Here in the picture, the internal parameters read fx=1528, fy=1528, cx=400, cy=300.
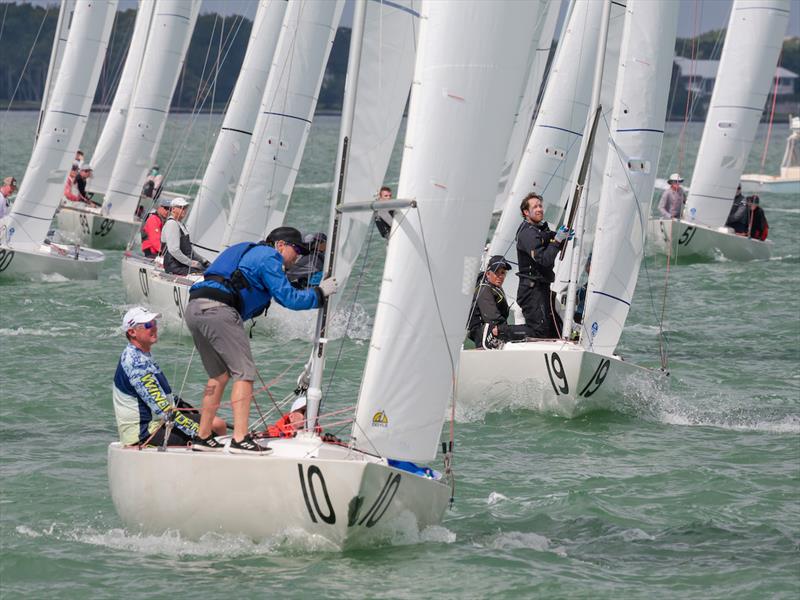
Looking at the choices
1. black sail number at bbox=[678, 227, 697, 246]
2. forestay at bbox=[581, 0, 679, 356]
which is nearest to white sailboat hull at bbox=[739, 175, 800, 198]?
black sail number at bbox=[678, 227, 697, 246]

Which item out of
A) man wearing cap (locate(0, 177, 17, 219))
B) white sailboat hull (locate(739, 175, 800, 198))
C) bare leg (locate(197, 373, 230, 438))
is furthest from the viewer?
white sailboat hull (locate(739, 175, 800, 198))

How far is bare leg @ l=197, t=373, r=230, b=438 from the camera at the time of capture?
8328 millimetres

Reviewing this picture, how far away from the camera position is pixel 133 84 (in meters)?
31.5

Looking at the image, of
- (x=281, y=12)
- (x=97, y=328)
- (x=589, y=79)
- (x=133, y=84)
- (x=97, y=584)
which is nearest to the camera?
(x=97, y=584)

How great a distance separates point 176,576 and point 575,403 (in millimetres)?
5488

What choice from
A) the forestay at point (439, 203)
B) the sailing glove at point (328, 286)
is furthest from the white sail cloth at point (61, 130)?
the forestay at point (439, 203)

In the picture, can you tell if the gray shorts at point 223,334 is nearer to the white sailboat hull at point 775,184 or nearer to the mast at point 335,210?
the mast at point 335,210

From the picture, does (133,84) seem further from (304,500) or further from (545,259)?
(304,500)

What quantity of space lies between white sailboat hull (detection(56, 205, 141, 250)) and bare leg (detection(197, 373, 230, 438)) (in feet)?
62.4

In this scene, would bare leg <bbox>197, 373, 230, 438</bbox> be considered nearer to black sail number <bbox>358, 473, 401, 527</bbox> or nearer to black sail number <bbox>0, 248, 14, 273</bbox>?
black sail number <bbox>358, 473, 401, 527</bbox>

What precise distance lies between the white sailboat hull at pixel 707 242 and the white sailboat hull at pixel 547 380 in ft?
43.4

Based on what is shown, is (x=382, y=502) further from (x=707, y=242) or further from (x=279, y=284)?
(x=707, y=242)

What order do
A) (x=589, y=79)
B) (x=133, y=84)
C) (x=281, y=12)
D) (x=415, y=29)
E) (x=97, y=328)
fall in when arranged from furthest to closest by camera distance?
(x=133, y=84) < (x=281, y=12) < (x=97, y=328) < (x=589, y=79) < (x=415, y=29)

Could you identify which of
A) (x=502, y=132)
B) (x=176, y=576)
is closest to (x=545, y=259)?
(x=502, y=132)
